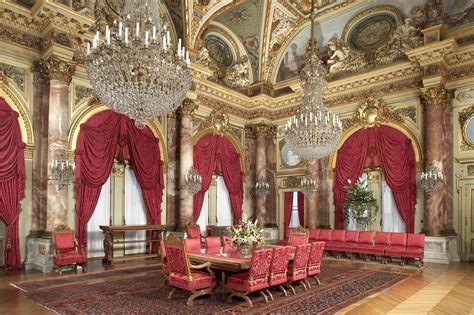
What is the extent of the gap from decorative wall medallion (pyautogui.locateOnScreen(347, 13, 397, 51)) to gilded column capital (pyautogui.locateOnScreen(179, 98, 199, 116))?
17.6ft

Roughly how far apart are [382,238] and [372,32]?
622cm

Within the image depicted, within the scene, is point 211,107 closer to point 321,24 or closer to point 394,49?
point 321,24

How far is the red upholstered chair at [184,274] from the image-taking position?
511cm

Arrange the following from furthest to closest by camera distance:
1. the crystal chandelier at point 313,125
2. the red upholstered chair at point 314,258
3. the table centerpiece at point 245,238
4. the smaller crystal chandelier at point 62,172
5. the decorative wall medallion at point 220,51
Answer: the decorative wall medallion at point 220,51, the smaller crystal chandelier at point 62,172, the crystal chandelier at point 313,125, the red upholstered chair at point 314,258, the table centerpiece at point 245,238

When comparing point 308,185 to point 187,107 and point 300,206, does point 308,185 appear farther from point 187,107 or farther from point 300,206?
point 187,107

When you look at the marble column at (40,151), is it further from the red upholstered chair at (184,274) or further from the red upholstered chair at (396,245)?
the red upholstered chair at (396,245)

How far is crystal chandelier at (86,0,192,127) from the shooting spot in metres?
4.69

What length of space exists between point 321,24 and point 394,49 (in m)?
2.59

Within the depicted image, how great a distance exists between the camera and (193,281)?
510 centimetres

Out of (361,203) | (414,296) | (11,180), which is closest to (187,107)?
(11,180)

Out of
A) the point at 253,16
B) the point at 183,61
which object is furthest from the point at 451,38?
the point at 183,61

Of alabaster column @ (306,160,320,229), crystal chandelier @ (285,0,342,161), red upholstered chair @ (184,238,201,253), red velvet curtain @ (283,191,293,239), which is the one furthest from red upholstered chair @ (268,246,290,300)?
red velvet curtain @ (283,191,293,239)

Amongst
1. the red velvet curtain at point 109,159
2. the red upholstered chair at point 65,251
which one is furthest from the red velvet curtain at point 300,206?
the red upholstered chair at point 65,251

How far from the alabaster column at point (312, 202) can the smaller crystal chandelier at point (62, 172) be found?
23.3 feet
